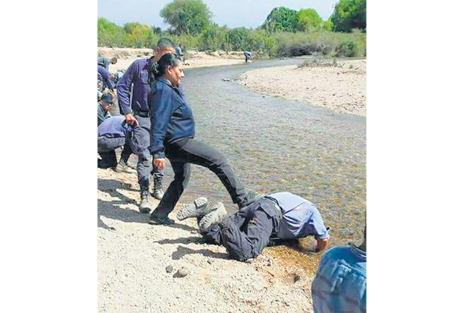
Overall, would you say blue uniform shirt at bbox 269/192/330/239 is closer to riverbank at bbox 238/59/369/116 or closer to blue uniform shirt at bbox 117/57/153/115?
blue uniform shirt at bbox 117/57/153/115

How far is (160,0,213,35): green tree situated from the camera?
5728 cm

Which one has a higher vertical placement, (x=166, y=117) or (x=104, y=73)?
(x=104, y=73)

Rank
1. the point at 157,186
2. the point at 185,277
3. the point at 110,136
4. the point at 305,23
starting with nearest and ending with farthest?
the point at 185,277 < the point at 157,186 < the point at 110,136 < the point at 305,23

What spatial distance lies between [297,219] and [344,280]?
9.17 feet

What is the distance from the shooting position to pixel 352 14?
58.9 inches

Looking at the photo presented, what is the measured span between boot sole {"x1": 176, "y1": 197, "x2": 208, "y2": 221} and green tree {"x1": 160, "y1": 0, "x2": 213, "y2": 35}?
52317 mm

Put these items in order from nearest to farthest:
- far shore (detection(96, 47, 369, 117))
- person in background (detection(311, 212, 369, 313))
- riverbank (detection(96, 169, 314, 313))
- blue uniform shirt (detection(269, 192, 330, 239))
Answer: person in background (detection(311, 212, 369, 313))
riverbank (detection(96, 169, 314, 313))
blue uniform shirt (detection(269, 192, 330, 239))
far shore (detection(96, 47, 369, 117))

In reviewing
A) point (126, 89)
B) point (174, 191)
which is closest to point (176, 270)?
point (174, 191)

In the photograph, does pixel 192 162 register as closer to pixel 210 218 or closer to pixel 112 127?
pixel 210 218

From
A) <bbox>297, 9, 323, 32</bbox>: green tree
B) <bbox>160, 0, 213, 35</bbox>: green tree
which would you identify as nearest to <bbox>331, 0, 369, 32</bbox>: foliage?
<bbox>297, 9, 323, 32</bbox>: green tree

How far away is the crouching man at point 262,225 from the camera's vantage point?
4.20m

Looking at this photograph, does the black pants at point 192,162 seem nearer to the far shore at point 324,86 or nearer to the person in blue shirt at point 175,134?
the person in blue shirt at point 175,134

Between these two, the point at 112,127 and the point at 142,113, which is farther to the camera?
the point at 112,127
